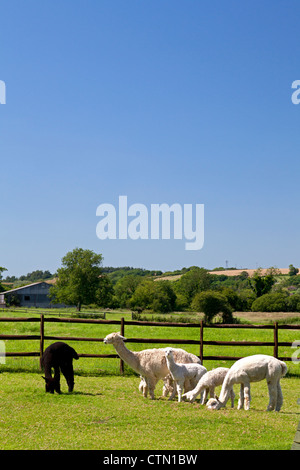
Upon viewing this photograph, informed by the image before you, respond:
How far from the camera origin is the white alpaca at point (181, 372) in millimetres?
11719

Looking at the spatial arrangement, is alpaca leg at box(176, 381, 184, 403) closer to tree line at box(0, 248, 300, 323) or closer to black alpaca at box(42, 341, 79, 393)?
black alpaca at box(42, 341, 79, 393)

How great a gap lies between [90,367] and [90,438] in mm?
8463

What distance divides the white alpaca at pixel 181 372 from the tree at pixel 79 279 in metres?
66.9

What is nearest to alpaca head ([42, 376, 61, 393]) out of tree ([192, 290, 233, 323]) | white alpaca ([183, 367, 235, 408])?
white alpaca ([183, 367, 235, 408])

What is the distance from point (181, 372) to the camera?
11805 millimetres

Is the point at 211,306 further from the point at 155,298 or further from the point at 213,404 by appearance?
the point at 213,404

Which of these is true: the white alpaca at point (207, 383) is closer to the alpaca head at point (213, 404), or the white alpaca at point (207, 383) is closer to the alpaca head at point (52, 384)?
the alpaca head at point (213, 404)

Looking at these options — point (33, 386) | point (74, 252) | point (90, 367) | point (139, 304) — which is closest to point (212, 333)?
point (90, 367)

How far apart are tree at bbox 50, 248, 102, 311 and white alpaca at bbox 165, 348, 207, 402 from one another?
66.9 meters

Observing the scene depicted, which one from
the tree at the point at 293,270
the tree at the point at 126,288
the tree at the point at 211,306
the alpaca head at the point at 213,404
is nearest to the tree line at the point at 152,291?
the tree at the point at 126,288

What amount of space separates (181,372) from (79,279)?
68409 mm

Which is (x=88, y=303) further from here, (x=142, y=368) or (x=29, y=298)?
(x=142, y=368)

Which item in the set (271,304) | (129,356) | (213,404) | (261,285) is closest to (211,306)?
(271,304)

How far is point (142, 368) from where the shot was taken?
12.4 metres
